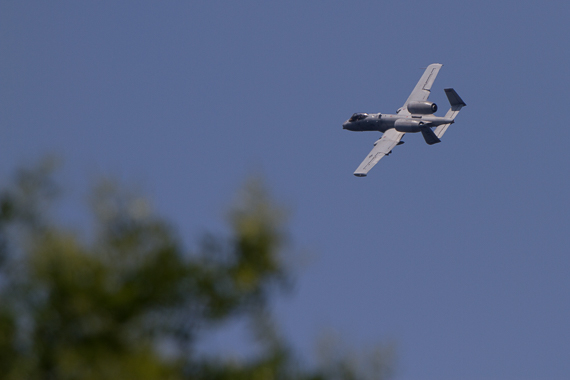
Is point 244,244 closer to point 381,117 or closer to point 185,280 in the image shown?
point 185,280

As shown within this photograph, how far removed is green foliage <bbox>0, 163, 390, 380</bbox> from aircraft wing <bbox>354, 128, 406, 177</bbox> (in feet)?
212

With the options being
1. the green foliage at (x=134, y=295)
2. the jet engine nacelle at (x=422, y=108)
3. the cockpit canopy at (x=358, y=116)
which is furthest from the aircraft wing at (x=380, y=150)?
the green foliage at (x=134, y=295)

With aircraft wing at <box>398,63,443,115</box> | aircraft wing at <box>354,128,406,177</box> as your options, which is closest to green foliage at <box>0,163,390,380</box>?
aircraft wing at <box>354,128,406,177</box>

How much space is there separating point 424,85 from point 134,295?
85076 mm

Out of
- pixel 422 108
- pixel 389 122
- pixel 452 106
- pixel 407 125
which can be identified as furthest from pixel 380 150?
pixel 452 106

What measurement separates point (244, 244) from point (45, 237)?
22.5 ft

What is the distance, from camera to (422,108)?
94750 mm

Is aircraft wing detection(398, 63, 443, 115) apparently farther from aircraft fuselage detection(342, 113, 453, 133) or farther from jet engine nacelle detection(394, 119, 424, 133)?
jet engine nacelle detection(394, 119, 424, 133)

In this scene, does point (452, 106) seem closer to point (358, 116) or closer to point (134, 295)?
point (358, 116)

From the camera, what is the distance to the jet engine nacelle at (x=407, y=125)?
306 feet

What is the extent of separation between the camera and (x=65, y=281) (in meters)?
26.5

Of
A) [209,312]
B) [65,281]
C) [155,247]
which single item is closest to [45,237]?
[65,281]

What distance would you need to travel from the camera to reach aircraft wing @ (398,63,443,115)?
4094 inches

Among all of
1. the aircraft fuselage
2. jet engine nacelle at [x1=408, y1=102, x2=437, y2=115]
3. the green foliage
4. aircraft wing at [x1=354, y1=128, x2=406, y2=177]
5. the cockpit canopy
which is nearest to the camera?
the green foliage
